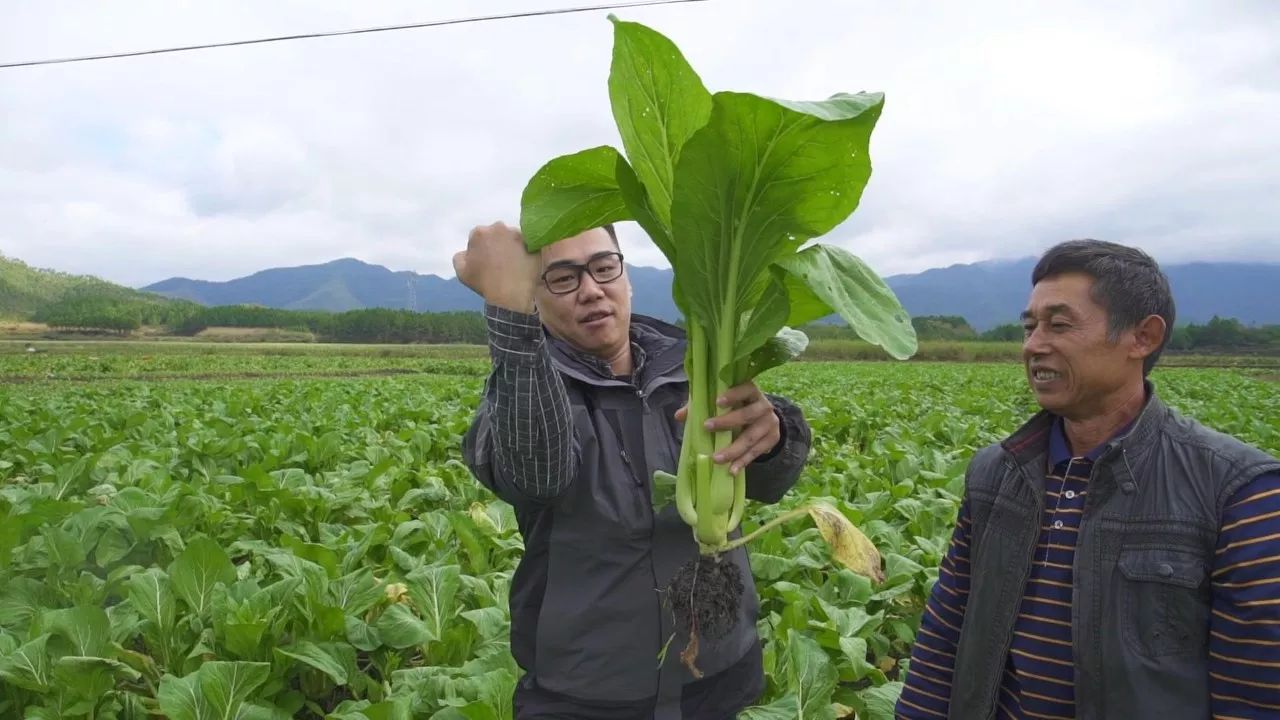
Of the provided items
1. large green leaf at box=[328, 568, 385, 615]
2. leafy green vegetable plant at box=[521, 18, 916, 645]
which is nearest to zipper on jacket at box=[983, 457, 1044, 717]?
leafy green vegetable plant at box=[521, 18, 916, 645]

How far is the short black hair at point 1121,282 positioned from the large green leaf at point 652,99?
1042 millimetres

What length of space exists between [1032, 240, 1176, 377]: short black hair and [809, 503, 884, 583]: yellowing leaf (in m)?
0.83

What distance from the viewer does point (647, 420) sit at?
192 centimetres

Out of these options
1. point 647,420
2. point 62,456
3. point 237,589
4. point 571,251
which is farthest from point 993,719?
point 62,456

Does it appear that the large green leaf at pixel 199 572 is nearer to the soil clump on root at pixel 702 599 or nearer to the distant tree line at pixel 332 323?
the soil clump on root at pixel 702 599

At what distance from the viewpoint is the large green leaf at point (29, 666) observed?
9.40 ft

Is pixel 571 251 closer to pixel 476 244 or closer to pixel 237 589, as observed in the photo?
pixel 476 244

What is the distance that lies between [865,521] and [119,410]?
33.7ft

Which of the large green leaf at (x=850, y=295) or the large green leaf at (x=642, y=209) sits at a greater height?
the large green leaf at (x=642, y=209)

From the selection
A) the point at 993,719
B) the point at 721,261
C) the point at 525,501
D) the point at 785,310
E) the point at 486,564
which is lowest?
the point at 486,564

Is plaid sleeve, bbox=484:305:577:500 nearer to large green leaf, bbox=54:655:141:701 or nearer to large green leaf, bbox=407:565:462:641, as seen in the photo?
large green leaf, bbox=407:565:462:641

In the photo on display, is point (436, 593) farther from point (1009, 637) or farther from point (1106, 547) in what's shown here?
point (1106, 547)

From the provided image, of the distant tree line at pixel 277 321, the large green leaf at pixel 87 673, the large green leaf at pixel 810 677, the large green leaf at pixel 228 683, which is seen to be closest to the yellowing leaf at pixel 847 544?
the large green leaf at pixel 810 677

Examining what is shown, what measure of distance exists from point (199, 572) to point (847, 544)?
295cm
